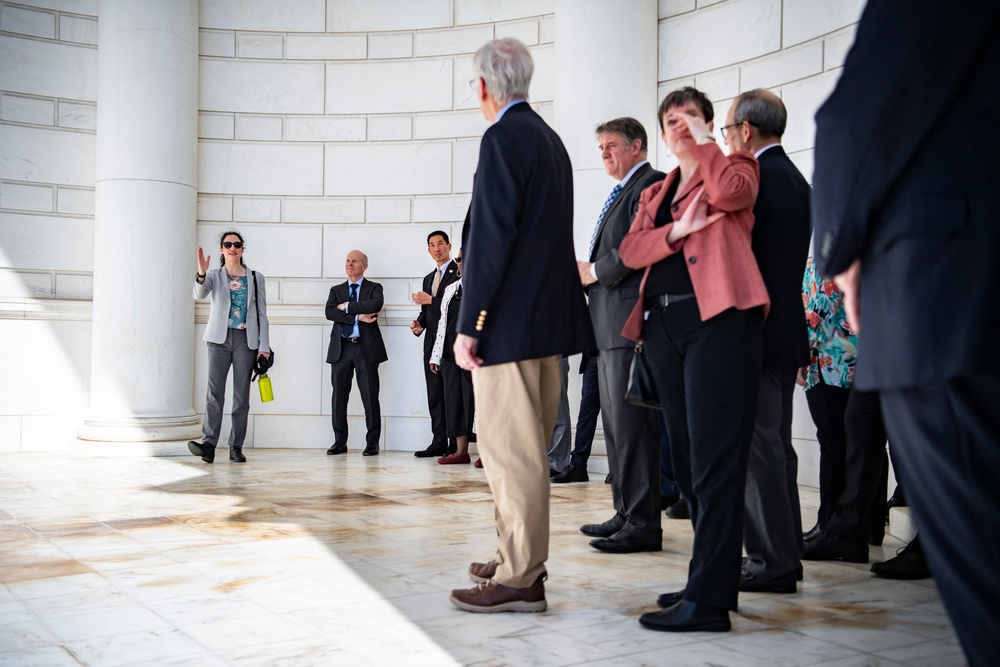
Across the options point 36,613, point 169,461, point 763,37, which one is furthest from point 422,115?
point 36,613

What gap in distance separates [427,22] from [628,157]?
197 inches

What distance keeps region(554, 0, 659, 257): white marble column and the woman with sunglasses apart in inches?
98.2

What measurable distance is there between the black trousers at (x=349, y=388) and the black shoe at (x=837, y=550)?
4674 millimetres

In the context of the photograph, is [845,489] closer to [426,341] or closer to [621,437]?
[621,437]

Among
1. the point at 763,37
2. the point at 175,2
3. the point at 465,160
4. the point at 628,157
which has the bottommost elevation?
the point at 628,157

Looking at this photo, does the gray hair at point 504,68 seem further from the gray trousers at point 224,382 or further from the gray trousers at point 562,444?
the gray trousers at point 224,382

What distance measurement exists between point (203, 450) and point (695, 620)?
5.15 m

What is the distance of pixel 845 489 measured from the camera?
12.4 ft

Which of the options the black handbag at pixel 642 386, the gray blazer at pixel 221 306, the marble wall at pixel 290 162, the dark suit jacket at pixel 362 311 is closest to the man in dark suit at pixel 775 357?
the black handbag at pixel 642 386

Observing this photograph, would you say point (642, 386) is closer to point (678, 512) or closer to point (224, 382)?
point (678, 512)

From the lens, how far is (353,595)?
3.11 metres

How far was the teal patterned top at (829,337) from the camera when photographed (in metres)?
3.84

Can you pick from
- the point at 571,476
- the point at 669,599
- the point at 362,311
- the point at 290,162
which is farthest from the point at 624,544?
the point at 290,162

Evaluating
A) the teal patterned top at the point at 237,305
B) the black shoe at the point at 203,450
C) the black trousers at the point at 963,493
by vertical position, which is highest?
the teal patterned top at the point at 237,305
